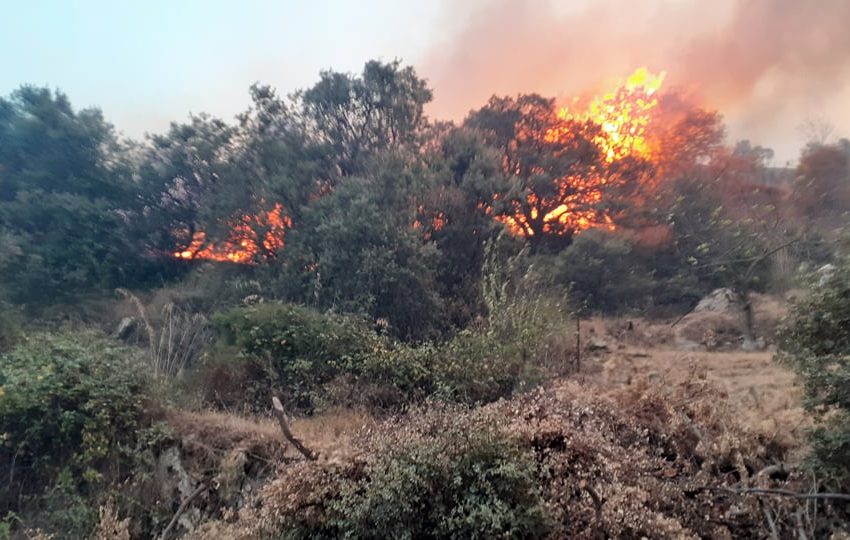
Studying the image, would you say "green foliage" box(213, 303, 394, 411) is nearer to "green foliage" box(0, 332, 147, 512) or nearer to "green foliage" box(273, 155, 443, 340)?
"green foliage" box(273, 155, 443, 340)

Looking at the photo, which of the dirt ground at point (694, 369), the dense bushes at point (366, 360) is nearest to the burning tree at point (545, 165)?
the dirt ground at point (694, 369)

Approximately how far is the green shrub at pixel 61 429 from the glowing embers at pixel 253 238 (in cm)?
633

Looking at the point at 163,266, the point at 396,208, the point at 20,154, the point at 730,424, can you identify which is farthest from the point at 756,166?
the point at 20,154

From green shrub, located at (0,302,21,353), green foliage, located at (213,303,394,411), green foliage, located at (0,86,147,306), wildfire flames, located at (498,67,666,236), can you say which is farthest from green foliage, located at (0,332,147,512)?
wildfire flames, located at (498,67,666,236)

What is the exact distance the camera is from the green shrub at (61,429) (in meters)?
5.36

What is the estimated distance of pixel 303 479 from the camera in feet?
11.4

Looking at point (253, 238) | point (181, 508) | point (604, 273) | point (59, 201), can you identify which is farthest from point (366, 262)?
point (59, 201)

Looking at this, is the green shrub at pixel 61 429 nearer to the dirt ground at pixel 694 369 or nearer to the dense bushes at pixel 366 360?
the dense bushes at pixel 366 360

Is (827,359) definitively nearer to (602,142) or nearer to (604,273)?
(604,273)

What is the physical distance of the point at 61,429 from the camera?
5410 mm

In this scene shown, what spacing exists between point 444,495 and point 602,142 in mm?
13483

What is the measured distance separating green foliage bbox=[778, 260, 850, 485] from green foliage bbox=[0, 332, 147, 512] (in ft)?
20.6

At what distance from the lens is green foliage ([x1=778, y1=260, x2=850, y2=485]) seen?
3.92 meters

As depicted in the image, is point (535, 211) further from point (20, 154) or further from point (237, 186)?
point (20, 154)
